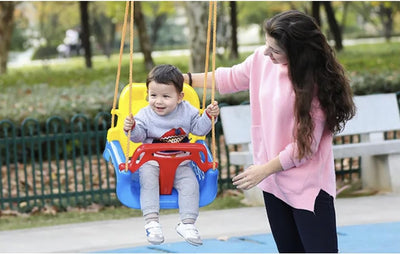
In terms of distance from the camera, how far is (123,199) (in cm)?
416

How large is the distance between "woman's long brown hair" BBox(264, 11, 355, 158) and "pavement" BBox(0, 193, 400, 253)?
2.62 m

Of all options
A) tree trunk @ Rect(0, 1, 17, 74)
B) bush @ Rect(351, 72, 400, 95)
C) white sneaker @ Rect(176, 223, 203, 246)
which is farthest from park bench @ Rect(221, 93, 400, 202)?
tree trunk @ Rect(0, 1, 17, 74)

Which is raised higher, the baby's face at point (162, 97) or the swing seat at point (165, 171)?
the baby's face at point (162, 97)

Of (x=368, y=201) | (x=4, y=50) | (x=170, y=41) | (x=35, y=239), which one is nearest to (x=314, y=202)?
(x=35, y=239)

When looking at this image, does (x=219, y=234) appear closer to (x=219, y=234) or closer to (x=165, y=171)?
(x=219, y=234)

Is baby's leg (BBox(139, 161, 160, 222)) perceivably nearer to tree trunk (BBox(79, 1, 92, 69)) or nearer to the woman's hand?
the woman's hand

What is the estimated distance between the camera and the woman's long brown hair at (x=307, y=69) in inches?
138

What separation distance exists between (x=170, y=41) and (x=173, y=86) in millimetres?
63014

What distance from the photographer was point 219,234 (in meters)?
6.64

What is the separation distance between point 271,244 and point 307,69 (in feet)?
9.63

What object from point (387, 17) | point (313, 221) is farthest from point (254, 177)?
point (387, 17)

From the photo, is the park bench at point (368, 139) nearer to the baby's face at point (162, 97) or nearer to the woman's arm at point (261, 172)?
the baby's face at point (162, 97)

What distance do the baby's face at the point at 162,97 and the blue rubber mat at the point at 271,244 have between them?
2.23 meters

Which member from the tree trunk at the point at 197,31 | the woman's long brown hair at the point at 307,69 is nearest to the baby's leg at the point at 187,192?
the woman's long brown hair at the point at 307,69
